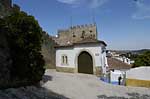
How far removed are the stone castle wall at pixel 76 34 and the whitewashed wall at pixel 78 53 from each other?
6.98 meters

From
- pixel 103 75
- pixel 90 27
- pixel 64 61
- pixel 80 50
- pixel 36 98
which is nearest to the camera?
pixel 36 98

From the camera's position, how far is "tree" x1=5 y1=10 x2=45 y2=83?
12.7 meters

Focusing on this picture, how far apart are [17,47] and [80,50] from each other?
12393 millimetres

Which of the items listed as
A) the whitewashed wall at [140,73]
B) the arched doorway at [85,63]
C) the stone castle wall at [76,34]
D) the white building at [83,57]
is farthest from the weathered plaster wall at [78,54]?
the stone castle wall at [76,34]

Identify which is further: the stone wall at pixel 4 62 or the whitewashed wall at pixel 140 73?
the whitewashed wall at pixel 140 73

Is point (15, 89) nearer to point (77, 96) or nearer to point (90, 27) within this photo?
point (77, 96)

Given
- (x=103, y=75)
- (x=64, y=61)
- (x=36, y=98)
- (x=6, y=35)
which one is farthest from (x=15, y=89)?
(x=64, y=61)

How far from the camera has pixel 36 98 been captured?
442 inches

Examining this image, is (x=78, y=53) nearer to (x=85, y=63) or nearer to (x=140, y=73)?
(x=85, y=63)

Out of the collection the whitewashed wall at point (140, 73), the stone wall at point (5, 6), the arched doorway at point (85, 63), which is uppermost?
the stone wall at point (5, 6)

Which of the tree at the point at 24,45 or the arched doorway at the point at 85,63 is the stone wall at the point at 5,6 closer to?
the tree at the point at 24,45

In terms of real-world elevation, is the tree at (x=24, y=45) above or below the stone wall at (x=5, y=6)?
below

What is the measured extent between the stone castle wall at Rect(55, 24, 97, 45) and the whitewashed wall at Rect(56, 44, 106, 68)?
6984 mm

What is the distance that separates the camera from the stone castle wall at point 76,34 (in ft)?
113
